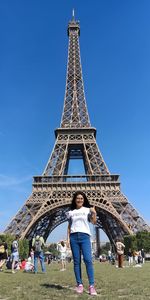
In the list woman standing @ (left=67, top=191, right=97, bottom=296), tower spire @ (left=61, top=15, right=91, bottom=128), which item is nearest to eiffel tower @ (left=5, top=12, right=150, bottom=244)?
tower spire @ (left=61, top=15, right=91, bottom=128)

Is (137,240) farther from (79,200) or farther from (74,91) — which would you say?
(79,200)

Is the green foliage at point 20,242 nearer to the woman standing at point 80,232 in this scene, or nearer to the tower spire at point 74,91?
the tower spire at point 74,91

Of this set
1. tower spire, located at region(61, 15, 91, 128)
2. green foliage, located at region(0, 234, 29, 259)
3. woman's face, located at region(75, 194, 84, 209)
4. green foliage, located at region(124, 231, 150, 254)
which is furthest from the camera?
tower spire, located at region(61, 15, 91, 128)

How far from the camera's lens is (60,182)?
166 feet

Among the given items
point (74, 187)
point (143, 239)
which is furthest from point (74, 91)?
point (143, 239)

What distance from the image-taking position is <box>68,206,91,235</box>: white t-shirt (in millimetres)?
7344

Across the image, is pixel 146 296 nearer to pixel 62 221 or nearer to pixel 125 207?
pixel 125 207

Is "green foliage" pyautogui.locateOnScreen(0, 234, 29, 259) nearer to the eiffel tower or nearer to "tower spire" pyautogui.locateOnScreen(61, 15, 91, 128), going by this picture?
the eiffel tower

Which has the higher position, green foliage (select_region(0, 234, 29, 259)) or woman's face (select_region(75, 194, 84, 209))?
green foliage (select_region(0, 234, 29, 259))

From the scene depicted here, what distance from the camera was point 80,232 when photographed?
7309 millimetres

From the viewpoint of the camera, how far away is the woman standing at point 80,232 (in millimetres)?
7191

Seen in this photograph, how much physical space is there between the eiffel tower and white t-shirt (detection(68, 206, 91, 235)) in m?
39.1

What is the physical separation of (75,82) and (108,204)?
24034 mm

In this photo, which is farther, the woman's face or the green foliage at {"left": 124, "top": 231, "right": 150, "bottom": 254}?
the green foliage at {"left": 124, "top": 231, "right": 150, "bottom": 254}
